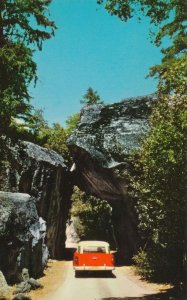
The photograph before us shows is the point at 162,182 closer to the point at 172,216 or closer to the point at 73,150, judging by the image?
the point at 172,216

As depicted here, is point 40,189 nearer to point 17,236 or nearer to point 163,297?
point 17,236

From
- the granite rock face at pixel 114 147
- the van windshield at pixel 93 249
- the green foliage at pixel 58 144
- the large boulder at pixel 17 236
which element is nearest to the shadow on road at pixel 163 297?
the large boulder at pixel 17 236

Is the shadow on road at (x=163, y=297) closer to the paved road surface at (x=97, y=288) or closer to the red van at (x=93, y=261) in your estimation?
the paved road surface at (x=97, y=288)

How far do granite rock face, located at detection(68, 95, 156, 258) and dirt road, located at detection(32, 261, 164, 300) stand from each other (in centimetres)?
894

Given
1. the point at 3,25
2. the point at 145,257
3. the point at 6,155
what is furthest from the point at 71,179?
the point at 3,25

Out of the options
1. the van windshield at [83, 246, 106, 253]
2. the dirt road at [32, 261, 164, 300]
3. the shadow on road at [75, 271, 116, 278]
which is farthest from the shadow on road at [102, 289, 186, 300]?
the van windshield at [83, 246, 106, 253]

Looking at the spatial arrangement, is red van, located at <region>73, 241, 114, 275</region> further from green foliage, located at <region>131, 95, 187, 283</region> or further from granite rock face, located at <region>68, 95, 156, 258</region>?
granite rock face, located at <region>68, 95, 156, 258</region>

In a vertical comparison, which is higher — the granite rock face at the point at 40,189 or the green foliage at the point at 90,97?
the green foliage at the point at 90,97

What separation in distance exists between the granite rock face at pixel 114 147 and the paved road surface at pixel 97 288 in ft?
29.7

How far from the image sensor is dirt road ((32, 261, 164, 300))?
13.8 meters

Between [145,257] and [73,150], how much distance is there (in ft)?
34.9

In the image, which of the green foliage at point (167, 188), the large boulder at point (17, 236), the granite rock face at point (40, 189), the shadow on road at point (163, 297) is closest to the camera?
the green foliage at point (167, 188)

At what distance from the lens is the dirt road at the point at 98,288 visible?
1384 centimetres

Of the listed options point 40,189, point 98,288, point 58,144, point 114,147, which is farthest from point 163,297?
point 58,144
